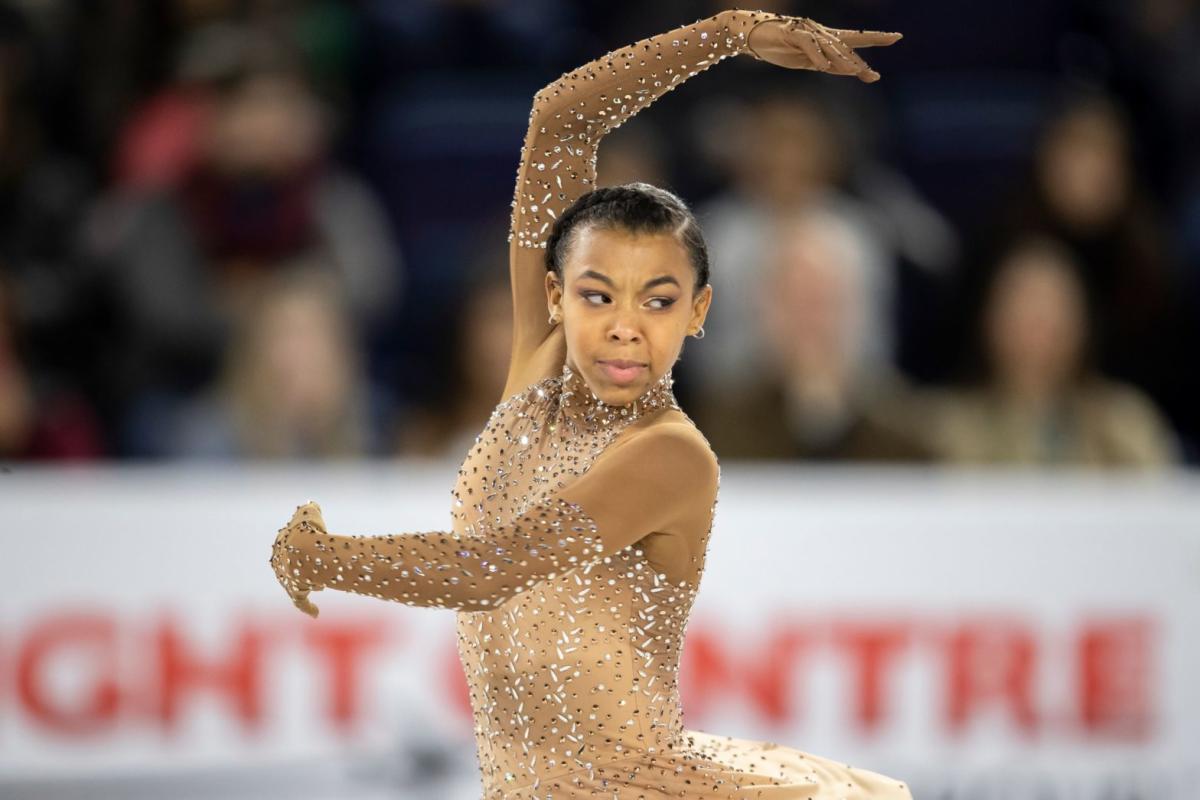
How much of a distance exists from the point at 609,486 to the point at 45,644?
7.67ft

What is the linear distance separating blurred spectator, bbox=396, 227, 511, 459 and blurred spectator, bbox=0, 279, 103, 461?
2.78 feet

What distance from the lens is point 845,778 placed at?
88.7 inches

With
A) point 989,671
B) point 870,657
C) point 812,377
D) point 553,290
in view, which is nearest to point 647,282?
point 553,290

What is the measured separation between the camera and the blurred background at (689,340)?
4.08m

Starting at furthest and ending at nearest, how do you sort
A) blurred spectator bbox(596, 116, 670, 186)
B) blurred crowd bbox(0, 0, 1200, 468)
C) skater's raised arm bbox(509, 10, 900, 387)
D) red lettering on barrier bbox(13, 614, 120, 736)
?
blurred spectator bbox(596, 116, 670, 186) → blurred crowd bbox(0, 0, 1200, 468) → red lettering on barrier bbox(13, 614, 120, 736) → skater's raised arm bbox(509, 10, 900, 387)

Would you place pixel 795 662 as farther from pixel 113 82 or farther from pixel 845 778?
pixel 113 82

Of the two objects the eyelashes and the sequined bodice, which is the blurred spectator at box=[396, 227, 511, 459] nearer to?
the sequined bodice

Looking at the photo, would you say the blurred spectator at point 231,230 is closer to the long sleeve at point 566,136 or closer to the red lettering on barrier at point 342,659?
the red lettering on barrier at point 342,659

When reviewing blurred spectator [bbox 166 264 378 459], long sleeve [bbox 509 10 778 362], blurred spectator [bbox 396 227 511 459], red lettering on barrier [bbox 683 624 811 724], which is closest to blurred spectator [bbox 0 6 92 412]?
blurred spectator [bbox 166 264 378 459]

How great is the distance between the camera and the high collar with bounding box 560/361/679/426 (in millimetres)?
2107

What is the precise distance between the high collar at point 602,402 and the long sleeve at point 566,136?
0.17 meters

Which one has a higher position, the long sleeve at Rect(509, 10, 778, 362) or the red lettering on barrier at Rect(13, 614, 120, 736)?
the long sleeve at Rect(509, 10, 778, 362)

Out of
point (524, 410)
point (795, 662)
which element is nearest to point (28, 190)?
point (795, 662)

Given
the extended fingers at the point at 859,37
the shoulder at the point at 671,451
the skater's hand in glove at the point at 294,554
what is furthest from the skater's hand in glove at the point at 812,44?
the skater's hand in glove at the point at 294,554
